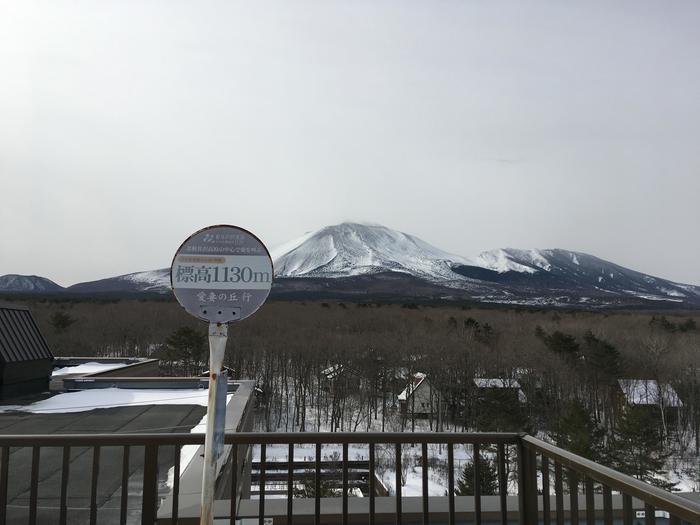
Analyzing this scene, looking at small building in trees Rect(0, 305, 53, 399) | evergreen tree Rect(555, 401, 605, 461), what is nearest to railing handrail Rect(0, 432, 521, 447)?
small building in trees Rect(0, 305, 53, 399)

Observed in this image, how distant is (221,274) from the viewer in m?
2.54

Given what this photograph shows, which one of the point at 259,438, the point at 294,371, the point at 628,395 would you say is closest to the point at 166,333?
the point at 294,371

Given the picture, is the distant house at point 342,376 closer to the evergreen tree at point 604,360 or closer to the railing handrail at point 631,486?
the evergreen tree at point 604,360

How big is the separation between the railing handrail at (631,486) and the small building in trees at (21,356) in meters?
14.8

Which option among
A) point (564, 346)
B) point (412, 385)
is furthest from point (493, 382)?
point (564, 346)

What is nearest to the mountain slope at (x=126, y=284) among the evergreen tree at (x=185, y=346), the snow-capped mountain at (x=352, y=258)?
the snow-capped mountain at (x=352, y=258)

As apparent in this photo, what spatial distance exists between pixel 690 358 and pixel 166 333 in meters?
53.8

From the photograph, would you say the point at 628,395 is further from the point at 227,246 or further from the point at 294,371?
the point at 227,246

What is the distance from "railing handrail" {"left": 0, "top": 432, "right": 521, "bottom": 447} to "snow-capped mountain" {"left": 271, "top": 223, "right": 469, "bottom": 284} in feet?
465

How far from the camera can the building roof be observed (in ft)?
45.0

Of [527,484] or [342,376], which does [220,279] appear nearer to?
[527,484]

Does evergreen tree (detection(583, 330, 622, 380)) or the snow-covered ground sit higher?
the snow-covered ground

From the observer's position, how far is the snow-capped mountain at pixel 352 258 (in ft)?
506

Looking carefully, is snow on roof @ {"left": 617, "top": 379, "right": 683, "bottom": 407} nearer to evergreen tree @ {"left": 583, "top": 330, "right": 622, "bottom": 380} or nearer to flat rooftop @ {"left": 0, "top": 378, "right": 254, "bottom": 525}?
evergreen tree @ {"left": 583, "top": 330, "right": 622, "bottom": 380}
